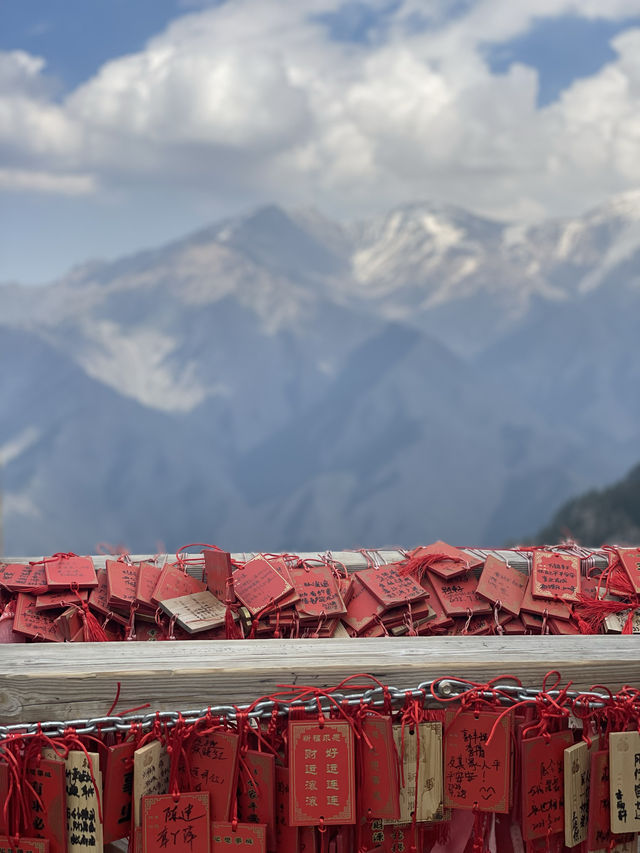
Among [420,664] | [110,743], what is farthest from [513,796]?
[110,743]

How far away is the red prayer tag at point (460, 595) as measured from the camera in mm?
1444

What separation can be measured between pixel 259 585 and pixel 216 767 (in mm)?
→ 419

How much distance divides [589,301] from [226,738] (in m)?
63.3

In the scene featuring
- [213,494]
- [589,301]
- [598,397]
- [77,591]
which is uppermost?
[589,301]

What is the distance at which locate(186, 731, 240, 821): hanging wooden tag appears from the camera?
1028mm

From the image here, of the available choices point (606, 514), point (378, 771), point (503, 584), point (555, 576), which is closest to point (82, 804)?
point (378, 771)

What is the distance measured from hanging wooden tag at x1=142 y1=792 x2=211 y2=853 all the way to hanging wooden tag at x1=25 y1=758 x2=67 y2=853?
0.11 metres

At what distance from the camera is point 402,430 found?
4919 cm

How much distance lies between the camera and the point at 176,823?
3.35 feet

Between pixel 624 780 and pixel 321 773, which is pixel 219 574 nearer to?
pixel 321 773

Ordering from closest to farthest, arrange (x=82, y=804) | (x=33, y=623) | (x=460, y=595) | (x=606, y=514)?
1. (x=82, y=804)
2. (x=33, y=623)
3. (x=460, y=595)
4. (x=606, y=514)

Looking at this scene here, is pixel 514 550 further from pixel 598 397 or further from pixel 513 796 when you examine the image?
pixel 598 397

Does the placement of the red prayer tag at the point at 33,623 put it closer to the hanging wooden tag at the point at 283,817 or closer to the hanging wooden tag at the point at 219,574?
the hanging wooden tag at the point at 219,574

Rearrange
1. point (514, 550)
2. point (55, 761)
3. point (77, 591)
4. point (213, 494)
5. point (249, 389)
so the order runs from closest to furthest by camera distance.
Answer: point (55, 761), point (77, 591), point (514, 550), point (213, 494), point (249, 389)
